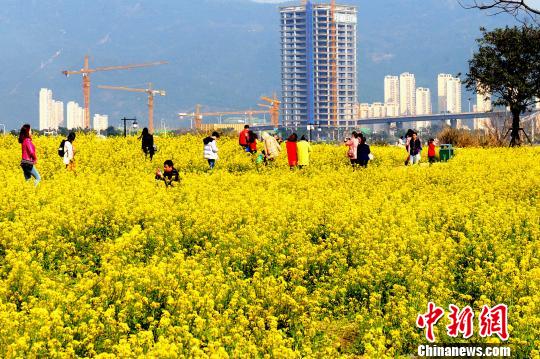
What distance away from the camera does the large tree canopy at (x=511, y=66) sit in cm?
5144

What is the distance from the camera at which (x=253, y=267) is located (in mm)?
12602

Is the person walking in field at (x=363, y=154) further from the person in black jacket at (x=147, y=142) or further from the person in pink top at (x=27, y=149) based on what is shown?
the person in pink top at (x=27, y=149)

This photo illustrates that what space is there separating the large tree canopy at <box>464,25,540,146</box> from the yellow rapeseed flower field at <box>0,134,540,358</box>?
32.0 metres

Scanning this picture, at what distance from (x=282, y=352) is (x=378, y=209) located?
9777 millimetres

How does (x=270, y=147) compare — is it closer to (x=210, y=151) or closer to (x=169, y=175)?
(x=210, y=151)

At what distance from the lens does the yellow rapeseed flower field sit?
8.55 m

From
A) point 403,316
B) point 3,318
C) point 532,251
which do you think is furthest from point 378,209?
point 3,318

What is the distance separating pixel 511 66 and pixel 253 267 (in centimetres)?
4322

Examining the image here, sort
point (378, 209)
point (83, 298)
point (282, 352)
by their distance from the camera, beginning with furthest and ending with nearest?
1. point (378, 209)
2. point (83, 298)
3. point (282, 352)

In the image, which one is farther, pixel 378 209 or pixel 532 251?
pixel 378 209

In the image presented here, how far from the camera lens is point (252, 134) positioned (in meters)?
34.2

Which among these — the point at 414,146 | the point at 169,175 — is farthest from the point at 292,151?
the point at 169,175

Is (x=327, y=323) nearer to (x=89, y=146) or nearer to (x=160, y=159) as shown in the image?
(x=160, y=159)

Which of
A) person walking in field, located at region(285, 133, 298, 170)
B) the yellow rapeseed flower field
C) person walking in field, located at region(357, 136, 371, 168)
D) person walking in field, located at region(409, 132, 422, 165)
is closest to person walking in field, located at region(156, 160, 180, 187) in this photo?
the yellow rapeseed flower field
